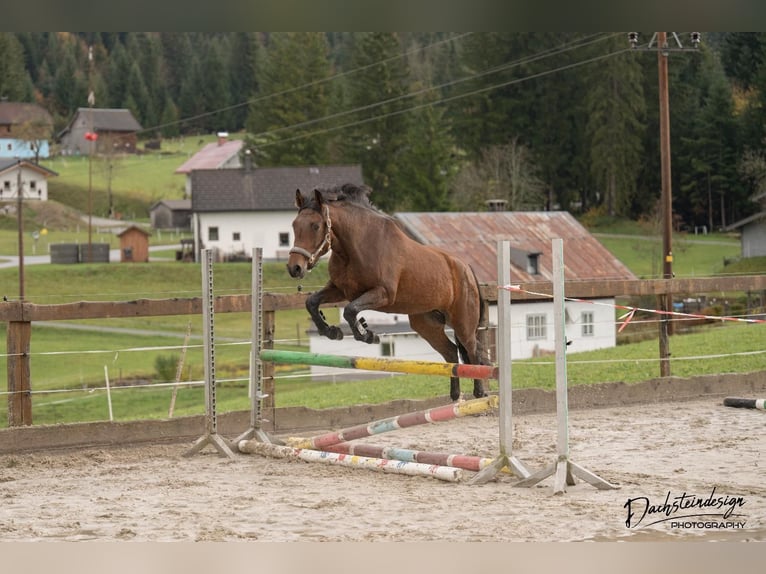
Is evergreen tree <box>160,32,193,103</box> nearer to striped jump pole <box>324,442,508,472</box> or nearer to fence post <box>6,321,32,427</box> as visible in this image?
fence post <box>6,321,32,427</box>

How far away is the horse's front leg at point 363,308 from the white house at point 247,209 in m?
36.1

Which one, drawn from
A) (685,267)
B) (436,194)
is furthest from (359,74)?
(685,267)

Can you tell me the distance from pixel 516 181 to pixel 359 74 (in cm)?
960

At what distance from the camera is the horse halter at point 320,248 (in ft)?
18.2

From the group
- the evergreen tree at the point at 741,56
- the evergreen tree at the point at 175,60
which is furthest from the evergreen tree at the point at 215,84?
the evergreen tree at the point at 741,56

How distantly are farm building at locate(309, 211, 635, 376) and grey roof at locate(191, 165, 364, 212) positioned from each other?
628 inches

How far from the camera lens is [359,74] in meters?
48.4

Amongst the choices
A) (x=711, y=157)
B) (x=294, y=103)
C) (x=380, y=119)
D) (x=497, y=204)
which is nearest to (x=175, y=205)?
(x=294, y=103)

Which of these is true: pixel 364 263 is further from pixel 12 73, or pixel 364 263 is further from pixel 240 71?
pixel 240 71

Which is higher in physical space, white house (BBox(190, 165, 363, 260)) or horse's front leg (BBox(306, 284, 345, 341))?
white house (BBox(190, 165, 363, 260))

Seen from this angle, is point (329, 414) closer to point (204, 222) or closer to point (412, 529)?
point (412, 529)

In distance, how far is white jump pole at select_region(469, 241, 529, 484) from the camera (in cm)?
545

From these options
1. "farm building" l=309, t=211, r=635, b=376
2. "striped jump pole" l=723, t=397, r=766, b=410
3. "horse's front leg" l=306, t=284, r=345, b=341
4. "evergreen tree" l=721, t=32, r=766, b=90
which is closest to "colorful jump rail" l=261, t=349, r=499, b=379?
"horse's front leg" l=306, t=284, r=345, b=341

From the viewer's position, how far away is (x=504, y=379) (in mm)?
5469
